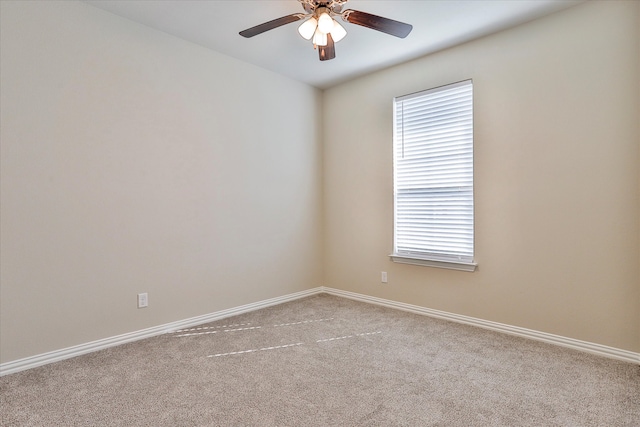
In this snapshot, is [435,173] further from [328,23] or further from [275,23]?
[275,23]

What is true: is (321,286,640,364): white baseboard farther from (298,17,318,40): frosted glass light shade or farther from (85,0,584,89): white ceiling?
(298,17,318,40): frosted glass light shade

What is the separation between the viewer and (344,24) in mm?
2992

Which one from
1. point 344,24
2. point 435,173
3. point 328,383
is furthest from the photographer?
point 435,173

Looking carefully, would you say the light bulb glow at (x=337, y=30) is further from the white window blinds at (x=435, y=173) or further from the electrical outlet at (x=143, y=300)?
the electrical outlet at (x=143, y=300)

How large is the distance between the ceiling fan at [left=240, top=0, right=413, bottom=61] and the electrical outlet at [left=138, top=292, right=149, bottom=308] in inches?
87.0

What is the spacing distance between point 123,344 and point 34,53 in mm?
2205

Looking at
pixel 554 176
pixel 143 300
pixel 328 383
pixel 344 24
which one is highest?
pixel 344 24

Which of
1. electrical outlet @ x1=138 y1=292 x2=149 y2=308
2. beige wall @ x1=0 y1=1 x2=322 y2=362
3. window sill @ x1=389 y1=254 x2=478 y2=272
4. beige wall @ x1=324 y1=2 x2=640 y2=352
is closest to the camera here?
beige wall @ x1=0 y1=1 x2=322 y2=362

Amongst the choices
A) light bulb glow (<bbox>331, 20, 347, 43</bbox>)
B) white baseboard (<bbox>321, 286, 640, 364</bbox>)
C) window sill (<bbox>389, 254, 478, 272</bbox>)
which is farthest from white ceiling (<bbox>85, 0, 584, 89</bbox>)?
white baseboard (<bbox>321, 286, 640, 364</bbox>)

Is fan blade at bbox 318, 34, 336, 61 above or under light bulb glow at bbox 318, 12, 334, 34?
under

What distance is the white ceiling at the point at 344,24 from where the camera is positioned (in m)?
2.68

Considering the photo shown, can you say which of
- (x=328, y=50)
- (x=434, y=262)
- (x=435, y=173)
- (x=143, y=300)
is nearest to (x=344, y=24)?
(x=328, y=50)

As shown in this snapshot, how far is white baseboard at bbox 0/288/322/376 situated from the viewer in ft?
7.89

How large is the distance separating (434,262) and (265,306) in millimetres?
1835
